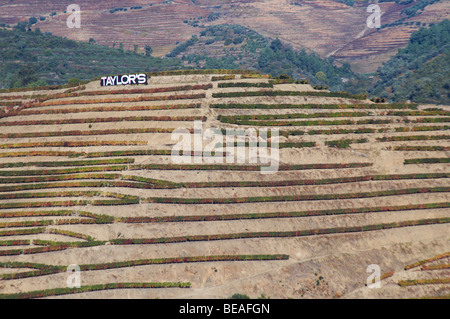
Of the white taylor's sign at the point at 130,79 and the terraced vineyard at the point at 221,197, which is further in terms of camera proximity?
the white taylor's sign at the point at 130,79

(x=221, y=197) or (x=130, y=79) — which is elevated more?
(x=130, y=79)

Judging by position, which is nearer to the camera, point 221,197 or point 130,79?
point 221,197

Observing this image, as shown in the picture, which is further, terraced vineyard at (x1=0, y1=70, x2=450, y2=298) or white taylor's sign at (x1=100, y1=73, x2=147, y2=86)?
white taylor's sign at (x1=100, y1=73, x2=147, y2=86)

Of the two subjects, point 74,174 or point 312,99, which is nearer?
point 74,174

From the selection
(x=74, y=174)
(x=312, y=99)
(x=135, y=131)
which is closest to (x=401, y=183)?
(x=312, y=99)

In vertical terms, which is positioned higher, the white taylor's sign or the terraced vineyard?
the white taylor's sign

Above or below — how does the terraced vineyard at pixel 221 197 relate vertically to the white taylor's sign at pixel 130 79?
below
